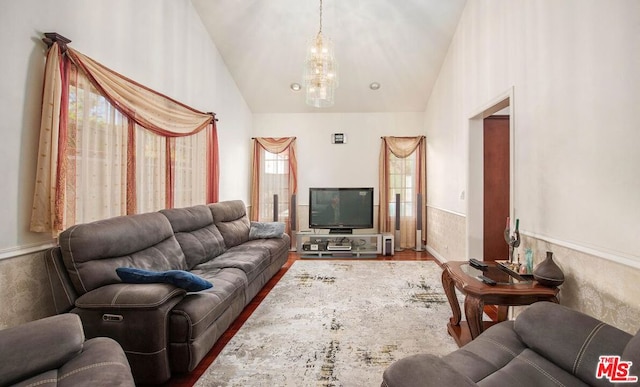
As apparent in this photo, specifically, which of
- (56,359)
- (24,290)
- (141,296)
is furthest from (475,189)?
(24,290)

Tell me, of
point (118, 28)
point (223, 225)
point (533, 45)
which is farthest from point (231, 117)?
point (533, 45)

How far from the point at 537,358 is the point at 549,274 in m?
0.82

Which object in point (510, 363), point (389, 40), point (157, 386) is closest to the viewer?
point (510, 363)

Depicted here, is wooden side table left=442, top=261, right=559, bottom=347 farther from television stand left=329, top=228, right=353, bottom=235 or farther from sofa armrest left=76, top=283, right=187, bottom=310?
television stand left=329, top=228, right=353, bottom=235

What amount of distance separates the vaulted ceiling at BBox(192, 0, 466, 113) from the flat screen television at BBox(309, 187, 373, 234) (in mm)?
1656

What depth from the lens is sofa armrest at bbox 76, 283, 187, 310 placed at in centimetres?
172

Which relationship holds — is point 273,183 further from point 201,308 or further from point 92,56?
point 201,308

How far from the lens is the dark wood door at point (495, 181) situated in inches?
153

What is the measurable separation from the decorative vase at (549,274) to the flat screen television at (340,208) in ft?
11.2

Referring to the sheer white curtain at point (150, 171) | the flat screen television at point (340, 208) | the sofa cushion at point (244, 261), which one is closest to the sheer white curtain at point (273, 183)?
the flat screen television at point (340, 208)

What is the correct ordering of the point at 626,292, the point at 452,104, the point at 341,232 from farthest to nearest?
the point at 341,232, the point at 452,104, the point at 626,292

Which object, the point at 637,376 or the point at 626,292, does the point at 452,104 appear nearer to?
the point at 626,292

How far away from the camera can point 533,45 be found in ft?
7.66

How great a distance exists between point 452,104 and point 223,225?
3.56m
